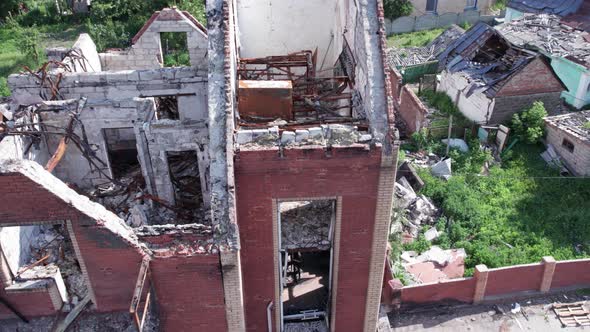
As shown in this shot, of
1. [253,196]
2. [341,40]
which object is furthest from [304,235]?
[341,40]

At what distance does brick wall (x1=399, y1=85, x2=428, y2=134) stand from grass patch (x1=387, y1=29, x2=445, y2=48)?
10743 mm

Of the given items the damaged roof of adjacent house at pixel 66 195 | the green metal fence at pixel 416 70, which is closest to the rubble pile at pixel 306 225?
the damaged roof of adjacent house at pixel 66 195

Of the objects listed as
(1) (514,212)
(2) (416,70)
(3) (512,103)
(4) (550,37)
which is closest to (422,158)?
(1) (514,212)

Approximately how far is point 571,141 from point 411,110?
6.74 m

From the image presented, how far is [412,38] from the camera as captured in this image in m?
34.9

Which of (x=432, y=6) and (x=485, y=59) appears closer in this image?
(x=485, y=59)

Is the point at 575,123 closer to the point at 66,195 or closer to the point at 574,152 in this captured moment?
the point at 574,152

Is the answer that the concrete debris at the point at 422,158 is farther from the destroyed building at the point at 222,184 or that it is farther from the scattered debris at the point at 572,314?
the destroyed building at the point at 222,184

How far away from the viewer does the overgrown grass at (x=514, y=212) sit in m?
17.0

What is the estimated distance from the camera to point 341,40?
44.0ft

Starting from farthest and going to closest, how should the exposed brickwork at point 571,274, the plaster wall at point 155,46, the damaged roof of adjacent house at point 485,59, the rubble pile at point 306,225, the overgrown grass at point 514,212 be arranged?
the damaged roof of adjacent house at point 485,59 < the overgrown grass at point 514,212 < the plaster wall at point 155,46 < the exposed brickwork at point 571,274 < the rubble pile at point 306,225

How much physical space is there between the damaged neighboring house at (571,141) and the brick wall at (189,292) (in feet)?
55.6

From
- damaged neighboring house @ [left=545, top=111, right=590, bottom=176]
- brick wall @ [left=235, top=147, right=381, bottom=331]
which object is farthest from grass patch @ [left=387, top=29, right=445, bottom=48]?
brick wall @ [left=235, top=147, right=381, bottom=331]

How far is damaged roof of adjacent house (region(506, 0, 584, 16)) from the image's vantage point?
3122 cm
